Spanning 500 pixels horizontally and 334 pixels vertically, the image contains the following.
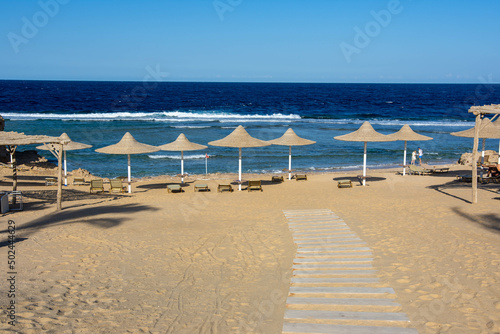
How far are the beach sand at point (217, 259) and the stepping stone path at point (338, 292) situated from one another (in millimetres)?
209

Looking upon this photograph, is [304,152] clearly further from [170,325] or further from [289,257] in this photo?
[170,325]

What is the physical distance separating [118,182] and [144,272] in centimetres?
850

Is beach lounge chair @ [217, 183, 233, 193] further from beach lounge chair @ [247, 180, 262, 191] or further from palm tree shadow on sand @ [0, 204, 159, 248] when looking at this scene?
palm tree shadow on sand @ [0, 204, 159, 248]

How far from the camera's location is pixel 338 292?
6.27 m

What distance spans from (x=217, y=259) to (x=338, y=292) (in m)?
2.69

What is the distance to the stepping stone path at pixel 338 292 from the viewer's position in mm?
5309

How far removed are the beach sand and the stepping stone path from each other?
209 mm

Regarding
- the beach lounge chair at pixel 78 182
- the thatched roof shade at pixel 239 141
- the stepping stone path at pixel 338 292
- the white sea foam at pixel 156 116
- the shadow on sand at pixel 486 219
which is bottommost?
the beach lounge chair at pixel 78 182

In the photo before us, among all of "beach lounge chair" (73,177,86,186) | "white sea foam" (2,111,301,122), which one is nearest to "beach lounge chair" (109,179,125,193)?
"beach lounge chair" (73,177,86,186)

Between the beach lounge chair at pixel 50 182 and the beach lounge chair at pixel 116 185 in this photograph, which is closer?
the beach lounge chair at pixel 116 185

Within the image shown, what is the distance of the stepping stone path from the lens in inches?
209

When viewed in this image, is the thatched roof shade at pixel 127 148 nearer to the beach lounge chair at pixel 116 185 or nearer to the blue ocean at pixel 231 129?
the beach lounge chair at pixel 116 185

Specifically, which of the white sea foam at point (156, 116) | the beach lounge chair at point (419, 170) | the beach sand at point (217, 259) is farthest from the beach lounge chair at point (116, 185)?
the white sea foam at point (156, 116)

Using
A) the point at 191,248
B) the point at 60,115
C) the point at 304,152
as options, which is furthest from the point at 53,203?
the point at 60,115
